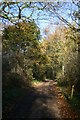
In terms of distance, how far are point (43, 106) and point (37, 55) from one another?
4389 mm

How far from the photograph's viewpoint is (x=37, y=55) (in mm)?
15266

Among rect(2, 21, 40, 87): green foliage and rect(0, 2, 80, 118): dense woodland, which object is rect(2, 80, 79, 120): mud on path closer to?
rect(0, 2, 80, 118): dense woodland

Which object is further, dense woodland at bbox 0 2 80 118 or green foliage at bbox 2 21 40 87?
green foliage at bbox 2 21 40 87

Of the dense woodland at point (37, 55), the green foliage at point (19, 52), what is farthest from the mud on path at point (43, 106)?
the green foliage at point (19, 52)

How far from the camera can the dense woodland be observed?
1308 cm

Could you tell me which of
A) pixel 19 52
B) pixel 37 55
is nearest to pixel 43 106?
pixel 37 55

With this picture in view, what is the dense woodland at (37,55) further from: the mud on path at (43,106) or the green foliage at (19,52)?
the mud on path at (43,106)

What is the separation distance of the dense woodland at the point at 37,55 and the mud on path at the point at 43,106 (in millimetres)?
727

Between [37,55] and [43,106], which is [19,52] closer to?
[37,55]

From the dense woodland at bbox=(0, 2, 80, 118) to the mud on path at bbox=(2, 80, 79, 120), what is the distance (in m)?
0.73

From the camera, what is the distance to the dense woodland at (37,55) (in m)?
13.1

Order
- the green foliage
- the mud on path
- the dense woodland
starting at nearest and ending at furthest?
1. the mud on path
2. the dense woodland
3. the green foliage

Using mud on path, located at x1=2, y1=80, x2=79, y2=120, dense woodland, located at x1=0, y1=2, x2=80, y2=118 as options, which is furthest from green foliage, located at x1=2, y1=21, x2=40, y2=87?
mud on path, located at x1=2, y1=80, x2=79, y2=120

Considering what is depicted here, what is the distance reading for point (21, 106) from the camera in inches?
451
